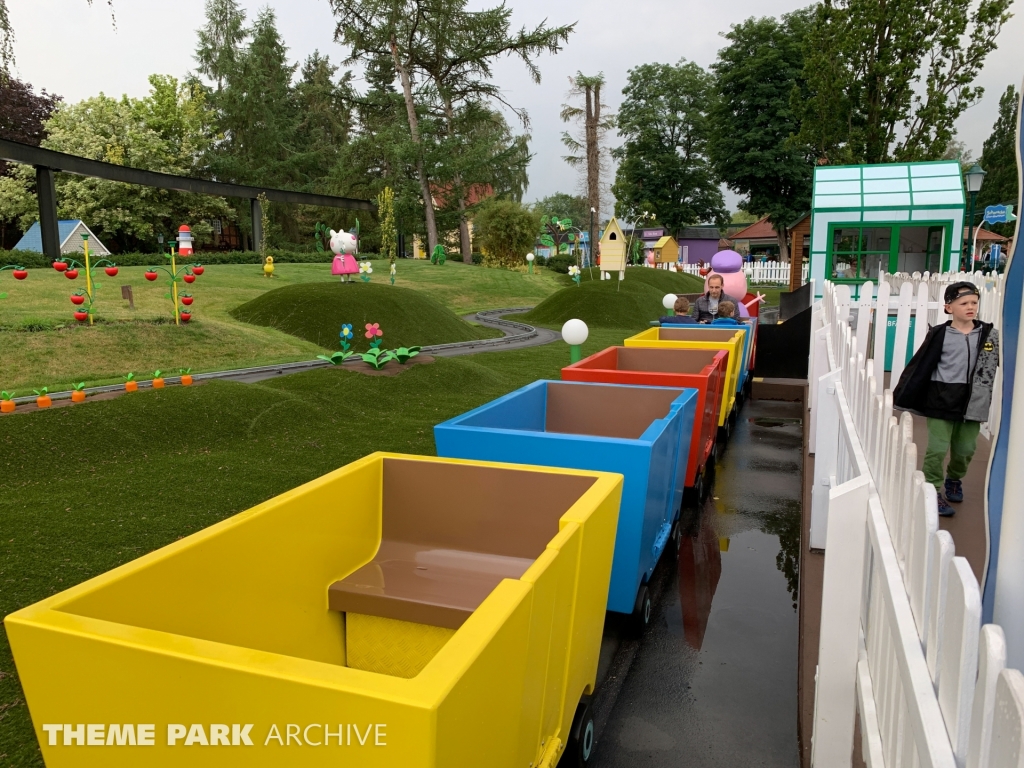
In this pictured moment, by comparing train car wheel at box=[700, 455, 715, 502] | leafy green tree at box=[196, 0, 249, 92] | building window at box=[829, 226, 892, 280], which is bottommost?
train car wheel at box=[700, 455, 715, 502]

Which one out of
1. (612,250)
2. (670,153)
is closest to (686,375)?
(612,250)

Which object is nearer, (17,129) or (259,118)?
(17,129)

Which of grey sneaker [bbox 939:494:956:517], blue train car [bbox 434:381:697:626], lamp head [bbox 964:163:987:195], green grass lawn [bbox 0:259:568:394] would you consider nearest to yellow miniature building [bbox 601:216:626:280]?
green grass lawn [bbox 0:259:568:394]

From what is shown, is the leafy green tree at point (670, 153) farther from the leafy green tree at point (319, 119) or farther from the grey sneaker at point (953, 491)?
the grey sneaker at point (953, 491)

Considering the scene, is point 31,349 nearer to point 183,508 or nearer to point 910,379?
point 183,508

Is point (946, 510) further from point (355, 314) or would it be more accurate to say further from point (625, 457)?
point (355, 314)

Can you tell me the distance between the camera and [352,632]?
9.64 feet

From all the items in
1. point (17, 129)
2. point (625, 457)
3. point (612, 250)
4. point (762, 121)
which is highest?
point (762, 121)

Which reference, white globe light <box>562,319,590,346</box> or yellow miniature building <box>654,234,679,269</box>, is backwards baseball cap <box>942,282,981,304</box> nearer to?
white globe light <box>562,319,590,346</box>

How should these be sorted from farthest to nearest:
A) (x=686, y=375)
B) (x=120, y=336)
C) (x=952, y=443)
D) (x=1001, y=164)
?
(x=1001, y=164) → (x=120, y=336) → (x=686, y=375) → (x=952, y=443)

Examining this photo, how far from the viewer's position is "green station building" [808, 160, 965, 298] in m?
11.6

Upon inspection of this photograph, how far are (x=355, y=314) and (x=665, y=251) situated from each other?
32949 mm

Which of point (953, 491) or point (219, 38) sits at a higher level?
point (219, 38)

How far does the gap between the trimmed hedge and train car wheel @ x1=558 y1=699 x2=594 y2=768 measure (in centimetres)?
2353
